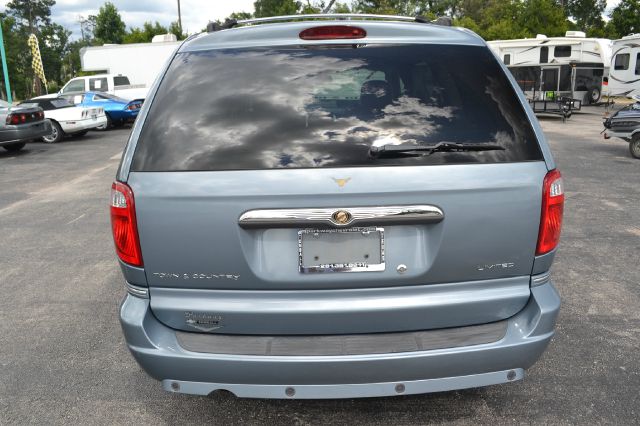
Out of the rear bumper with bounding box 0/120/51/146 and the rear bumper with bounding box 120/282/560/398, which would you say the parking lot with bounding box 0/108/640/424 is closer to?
the rear bumper with bounding box 120/282/560/398

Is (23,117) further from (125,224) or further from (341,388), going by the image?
(341,388)

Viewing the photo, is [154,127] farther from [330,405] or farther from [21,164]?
[21,164]

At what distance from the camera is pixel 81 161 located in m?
13.3

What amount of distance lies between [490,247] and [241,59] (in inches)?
53.5

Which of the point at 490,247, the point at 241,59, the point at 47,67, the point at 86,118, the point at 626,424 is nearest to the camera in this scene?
the point at 490,247

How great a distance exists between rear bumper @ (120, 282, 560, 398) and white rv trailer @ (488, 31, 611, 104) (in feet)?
81.0

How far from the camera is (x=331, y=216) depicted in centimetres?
232

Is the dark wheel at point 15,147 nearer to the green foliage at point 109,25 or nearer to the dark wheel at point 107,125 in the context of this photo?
the dark wheel at point 107,125

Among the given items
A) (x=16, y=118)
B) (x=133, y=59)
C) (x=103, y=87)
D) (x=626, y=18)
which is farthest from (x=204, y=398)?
(x=626, y=18)

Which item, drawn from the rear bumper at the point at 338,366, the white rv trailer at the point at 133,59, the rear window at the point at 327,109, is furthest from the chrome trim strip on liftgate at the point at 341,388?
the white rv trailer at the point at 133,59

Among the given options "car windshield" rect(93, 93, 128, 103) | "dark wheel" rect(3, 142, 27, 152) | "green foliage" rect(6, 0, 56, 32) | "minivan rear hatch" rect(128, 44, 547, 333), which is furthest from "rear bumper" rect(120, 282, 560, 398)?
"green foliage" rect(6, 0, 56, 32)

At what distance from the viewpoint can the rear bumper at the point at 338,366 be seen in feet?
7.83

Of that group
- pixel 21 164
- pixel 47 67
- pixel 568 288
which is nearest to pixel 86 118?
pixel 21 164

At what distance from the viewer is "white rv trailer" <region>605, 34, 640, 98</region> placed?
75.6 ft
